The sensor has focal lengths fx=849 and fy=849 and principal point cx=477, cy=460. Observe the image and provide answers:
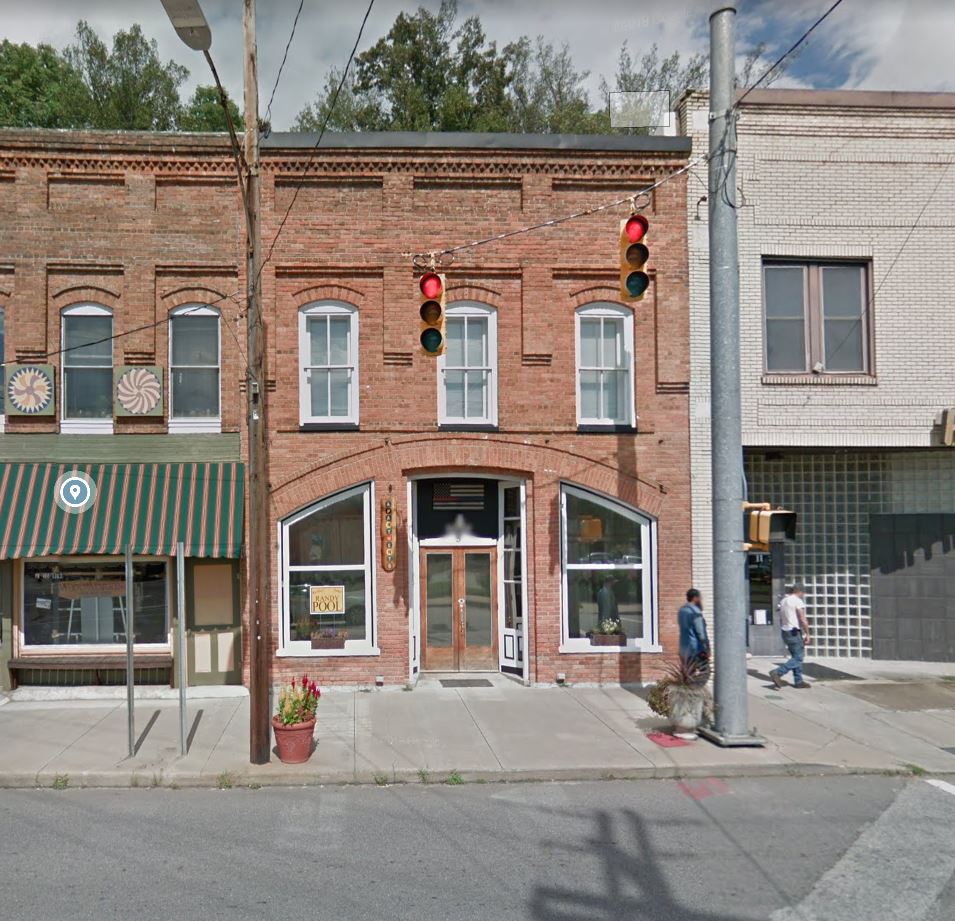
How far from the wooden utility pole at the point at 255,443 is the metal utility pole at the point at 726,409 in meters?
5.26

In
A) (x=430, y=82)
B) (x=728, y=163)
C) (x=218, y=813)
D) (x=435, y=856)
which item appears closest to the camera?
(x=435, y=856)

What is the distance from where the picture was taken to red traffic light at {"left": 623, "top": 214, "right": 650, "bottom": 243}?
911 cm

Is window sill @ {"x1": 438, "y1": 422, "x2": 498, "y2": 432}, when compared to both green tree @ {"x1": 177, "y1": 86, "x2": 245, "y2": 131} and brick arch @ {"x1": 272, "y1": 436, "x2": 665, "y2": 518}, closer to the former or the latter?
brick arch @ {"x1": 272, "y1": 436, "x2": 665, "y2": 518}

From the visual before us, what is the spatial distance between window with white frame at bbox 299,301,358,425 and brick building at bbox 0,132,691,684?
1.4 inches

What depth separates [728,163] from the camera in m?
10.1

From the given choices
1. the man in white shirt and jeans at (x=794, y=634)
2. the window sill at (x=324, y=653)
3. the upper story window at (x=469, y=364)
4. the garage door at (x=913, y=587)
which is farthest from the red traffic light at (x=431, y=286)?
the garage door at (x=913, y=587)

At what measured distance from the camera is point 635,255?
9.16 meters

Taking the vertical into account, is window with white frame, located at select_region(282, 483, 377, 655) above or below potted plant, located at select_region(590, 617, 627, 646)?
above

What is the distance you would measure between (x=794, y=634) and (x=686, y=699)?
3.59m

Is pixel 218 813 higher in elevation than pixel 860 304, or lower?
lower

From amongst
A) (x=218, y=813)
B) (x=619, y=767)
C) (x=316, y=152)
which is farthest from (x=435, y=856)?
(x=316, y=152)

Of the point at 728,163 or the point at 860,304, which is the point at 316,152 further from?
the point at 860,304

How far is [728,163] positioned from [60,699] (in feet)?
38.7

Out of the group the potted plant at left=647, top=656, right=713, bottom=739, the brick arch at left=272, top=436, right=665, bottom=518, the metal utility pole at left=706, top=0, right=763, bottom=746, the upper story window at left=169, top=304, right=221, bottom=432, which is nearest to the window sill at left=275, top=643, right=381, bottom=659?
the brick arch at left=272, top=436, right=665, bottom=518
